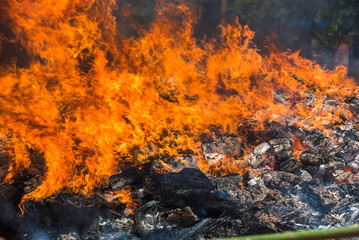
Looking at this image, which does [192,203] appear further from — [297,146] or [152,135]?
[297,146]

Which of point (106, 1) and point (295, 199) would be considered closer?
point (295, 199)

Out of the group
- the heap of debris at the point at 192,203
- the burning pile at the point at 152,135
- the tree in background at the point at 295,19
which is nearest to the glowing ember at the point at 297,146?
the burning pile at the point at 152,135

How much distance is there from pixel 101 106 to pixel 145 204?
2.41 m

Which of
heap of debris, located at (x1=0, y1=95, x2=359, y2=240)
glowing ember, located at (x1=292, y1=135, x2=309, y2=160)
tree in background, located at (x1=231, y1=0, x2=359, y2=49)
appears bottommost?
heap of debris, located at (x1=0, y1=95, x2=359, y2=240)

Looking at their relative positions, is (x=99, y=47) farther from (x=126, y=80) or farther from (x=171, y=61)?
(x=171, y=61)

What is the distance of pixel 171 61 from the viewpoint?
742 cm

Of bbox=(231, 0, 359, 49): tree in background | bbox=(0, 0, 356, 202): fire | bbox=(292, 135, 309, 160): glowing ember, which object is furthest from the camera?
bbox=(231, 0, 359, 49): tree in background

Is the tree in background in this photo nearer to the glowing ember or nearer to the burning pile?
the burning pile

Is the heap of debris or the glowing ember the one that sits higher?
the glowing ember

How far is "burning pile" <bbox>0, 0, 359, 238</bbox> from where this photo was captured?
4633mm

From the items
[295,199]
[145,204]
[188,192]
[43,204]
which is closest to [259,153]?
[295,199]

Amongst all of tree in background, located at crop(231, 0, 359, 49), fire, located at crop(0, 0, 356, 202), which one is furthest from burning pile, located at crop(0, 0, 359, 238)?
tree in background, located at crop(231, 0, 359, 49)

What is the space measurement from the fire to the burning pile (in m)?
0.02

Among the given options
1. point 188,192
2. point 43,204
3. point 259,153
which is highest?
point 259,153
